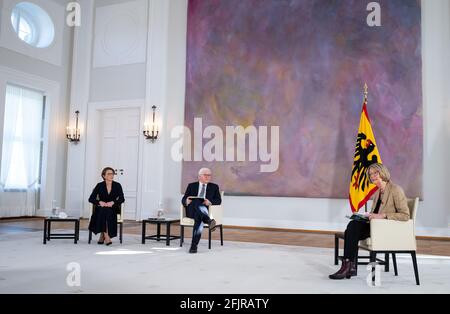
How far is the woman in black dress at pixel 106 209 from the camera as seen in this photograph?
5777 mm

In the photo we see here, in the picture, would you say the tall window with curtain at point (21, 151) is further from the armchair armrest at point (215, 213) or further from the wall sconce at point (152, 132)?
the armchair armrest at point (215, 213)

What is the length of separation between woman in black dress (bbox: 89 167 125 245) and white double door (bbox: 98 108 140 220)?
3.52 metres

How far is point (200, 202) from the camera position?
5.61 m

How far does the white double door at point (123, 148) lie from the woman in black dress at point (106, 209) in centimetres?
352

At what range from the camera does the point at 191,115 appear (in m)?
9.06

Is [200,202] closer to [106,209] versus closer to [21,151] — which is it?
[106,209]

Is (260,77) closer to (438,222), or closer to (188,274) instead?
(438,222)

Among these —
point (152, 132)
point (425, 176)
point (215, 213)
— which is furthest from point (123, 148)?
point (425, 176)

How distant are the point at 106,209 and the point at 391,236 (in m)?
3.75

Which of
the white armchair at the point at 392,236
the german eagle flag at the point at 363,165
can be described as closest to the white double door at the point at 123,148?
the german eagle flag at the point at 363,165

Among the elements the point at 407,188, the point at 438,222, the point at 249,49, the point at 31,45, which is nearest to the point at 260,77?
the point at 249,49

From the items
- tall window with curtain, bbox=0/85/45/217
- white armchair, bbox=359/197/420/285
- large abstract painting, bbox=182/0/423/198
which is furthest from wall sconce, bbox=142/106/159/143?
white armchair, bbox=359/197/420/285

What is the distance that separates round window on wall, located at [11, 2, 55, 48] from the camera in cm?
953
